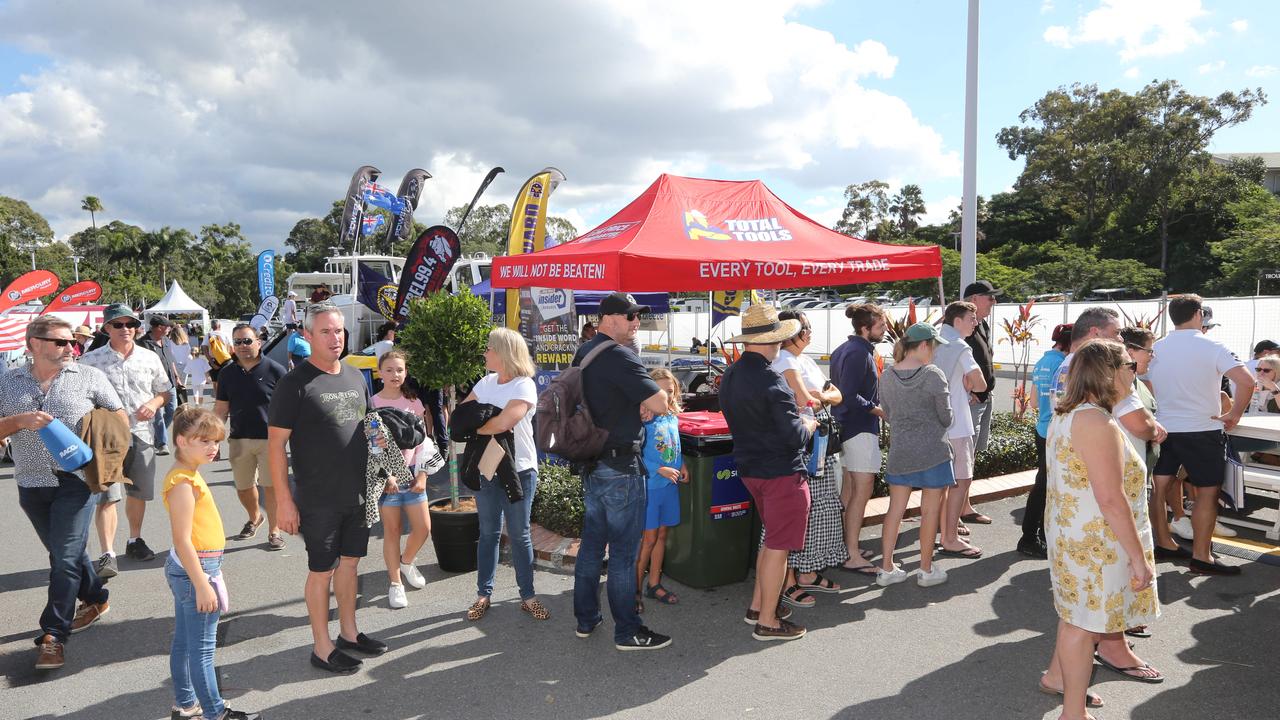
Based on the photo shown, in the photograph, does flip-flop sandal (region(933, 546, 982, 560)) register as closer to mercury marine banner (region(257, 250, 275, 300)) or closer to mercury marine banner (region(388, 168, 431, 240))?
mercury marine banner (region(388, 168, 431, 240))

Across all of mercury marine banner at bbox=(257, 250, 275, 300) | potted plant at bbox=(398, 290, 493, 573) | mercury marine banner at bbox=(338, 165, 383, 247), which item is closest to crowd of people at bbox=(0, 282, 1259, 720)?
potted plant at bbox=(398, 290, 493, 573)

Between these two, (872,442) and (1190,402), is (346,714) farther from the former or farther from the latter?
(1190,402)

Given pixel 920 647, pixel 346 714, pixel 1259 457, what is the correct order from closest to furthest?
pixel 346 714, pixel 920 647, pixel 1259 457

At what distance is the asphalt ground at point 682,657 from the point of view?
11.6ft

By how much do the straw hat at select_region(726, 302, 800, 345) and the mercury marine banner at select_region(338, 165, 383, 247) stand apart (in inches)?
752

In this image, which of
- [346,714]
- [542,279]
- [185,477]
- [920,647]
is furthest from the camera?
[542,279]

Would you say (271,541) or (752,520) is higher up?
(752,520)

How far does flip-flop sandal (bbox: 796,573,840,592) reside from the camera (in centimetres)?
497

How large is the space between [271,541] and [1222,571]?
692 cm

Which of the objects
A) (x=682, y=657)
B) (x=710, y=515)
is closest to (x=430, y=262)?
(x=710, y=515)

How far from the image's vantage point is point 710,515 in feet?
16.2

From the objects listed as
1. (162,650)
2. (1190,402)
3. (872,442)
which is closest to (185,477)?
(162,650)

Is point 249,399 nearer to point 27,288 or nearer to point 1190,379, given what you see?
point 1190,379

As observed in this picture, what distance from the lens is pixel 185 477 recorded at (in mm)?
3229
